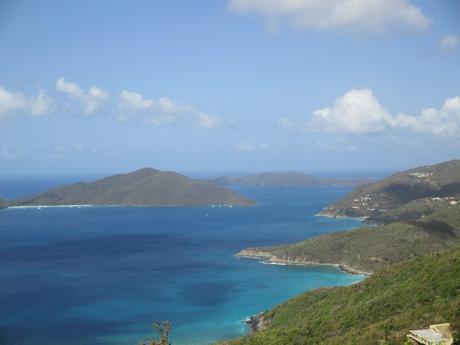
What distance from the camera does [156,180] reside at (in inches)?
Answer: 6649

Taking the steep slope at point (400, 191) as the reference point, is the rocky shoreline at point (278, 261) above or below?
below

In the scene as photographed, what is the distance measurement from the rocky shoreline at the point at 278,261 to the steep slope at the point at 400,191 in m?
42.4

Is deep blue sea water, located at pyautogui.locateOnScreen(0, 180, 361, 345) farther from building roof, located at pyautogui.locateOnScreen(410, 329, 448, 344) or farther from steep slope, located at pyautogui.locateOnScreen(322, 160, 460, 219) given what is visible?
building roof, located at pyautogui.locateOnScreen(410, 329, 448, 344)

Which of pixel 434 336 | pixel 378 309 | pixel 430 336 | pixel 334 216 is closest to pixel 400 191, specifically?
pixel 334 216

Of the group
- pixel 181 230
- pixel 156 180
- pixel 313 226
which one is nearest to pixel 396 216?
pixel 313 226

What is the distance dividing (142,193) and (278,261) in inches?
3894

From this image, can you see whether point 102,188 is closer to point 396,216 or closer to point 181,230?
point 181,230

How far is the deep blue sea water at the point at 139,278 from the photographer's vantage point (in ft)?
139

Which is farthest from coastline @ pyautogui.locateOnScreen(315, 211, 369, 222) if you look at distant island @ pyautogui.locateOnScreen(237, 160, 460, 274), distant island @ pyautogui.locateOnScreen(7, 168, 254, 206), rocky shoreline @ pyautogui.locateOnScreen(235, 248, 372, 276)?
rocky shoreline @ pyautogui.locateOnScreen(235, 248, 372, 276)

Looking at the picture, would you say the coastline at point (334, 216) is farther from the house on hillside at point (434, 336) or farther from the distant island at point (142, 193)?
the house on hillside at point (434, 336)

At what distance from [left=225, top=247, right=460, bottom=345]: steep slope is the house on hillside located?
609mm

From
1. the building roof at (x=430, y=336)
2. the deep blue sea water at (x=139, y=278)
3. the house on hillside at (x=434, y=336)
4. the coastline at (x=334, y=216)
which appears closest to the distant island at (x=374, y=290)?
the house on hillside at (x=434, y=336)

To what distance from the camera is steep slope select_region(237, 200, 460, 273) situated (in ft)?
207

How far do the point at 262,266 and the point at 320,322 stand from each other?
115 feet
